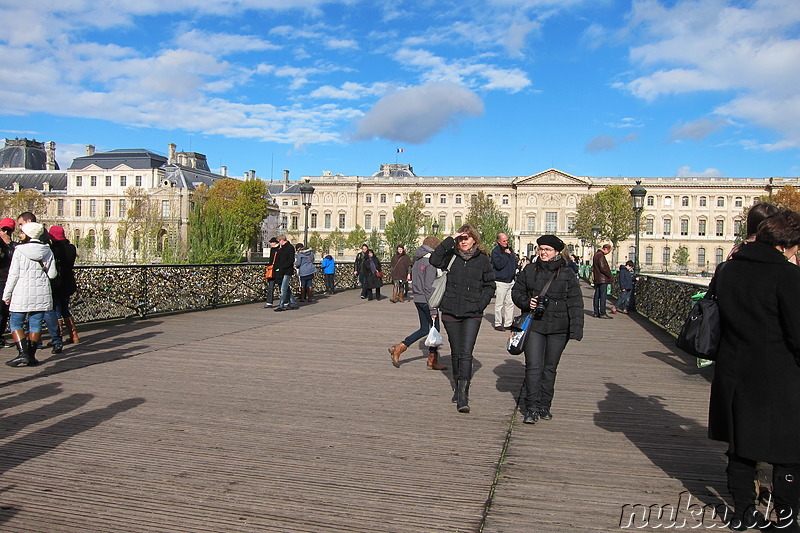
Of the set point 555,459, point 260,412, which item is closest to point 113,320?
point 260,412

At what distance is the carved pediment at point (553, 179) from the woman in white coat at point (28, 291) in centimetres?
9208

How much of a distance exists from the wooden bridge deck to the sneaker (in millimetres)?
96

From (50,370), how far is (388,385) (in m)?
4.10

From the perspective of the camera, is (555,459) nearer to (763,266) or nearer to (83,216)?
(763,266)

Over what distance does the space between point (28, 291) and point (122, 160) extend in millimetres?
79899

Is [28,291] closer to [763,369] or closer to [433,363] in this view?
[433,363]

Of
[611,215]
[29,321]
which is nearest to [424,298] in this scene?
[29,321]

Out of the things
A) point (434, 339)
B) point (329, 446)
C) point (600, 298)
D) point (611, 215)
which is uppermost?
point (611, 215)

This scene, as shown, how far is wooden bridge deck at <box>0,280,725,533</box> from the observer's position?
3.72 m

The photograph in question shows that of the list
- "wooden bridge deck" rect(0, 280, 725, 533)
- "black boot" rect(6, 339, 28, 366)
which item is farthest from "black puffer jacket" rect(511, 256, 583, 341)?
"black boot" rect(6, 339, 28, 366)

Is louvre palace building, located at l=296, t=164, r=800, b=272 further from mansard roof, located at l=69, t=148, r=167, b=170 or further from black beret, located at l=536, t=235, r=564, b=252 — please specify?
black beret, located at l=536, t=235, r=564, b=252

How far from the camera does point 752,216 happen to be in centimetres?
416

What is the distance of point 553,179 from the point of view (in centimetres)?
9600

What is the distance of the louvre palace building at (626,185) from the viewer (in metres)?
93.8
